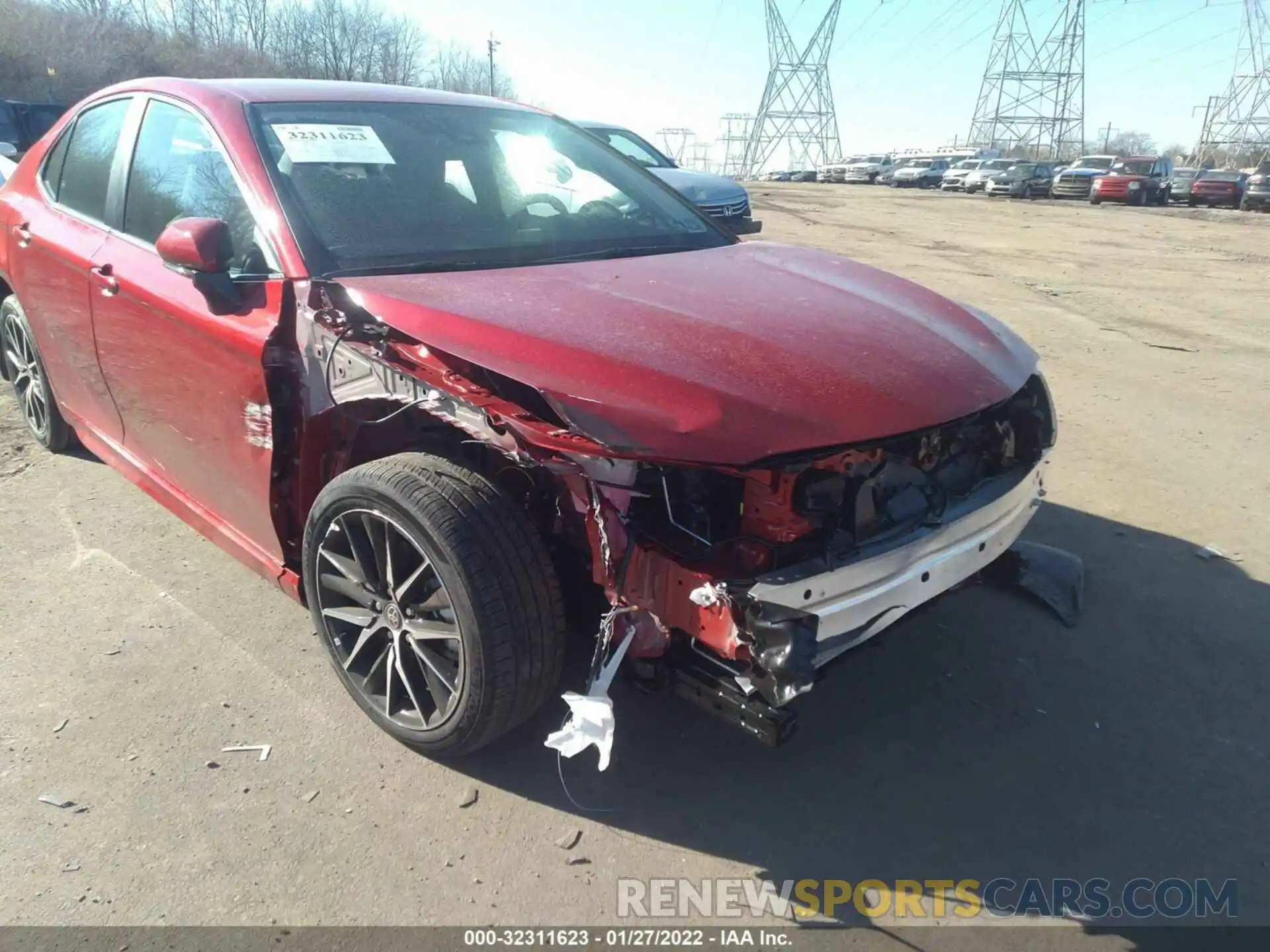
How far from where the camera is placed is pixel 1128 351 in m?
7.15

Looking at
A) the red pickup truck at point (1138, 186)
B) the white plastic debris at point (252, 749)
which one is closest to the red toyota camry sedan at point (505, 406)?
the white plastic debris at point (252, 749)

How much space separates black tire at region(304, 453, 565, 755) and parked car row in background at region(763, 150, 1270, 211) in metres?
35.9

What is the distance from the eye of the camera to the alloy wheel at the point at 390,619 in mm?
2344

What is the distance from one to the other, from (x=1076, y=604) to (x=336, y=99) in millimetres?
3244

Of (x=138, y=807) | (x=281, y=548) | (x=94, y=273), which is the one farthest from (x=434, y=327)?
(x=94, y=273)

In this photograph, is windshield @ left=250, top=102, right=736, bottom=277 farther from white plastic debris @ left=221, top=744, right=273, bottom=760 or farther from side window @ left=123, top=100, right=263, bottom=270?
white plastic debris @ left=221, top=744, right=273, bottom=760

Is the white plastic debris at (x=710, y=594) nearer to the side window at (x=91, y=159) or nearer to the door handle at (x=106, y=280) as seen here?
the door handle at (x=106, y=280)

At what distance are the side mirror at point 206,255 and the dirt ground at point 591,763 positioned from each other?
1192mm

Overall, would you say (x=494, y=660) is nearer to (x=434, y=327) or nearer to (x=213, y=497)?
(x=434, y=327)

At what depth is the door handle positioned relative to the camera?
3.07 metres

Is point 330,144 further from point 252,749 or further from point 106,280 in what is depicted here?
point 252,749

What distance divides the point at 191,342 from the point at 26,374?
233 centimetres

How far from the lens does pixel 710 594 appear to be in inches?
75.5

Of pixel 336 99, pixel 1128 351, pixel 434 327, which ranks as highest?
pixel 336 99
